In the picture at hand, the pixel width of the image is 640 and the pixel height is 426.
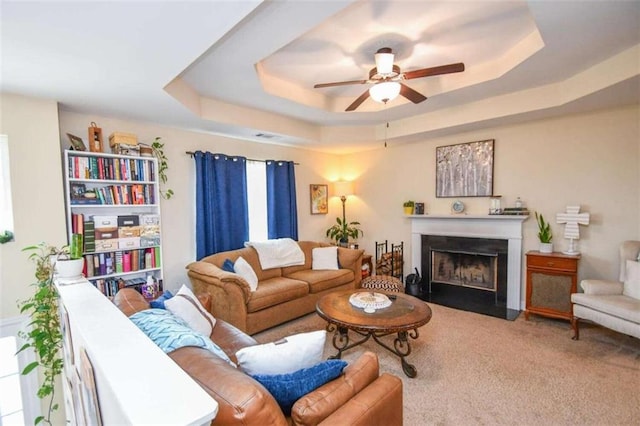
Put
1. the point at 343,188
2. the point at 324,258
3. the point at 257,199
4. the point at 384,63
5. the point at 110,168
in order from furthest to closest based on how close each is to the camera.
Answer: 1. the point at 343,188
2. the point at 257,199
3. the point at 324,258
4. the point at 110,168
5. the point at 384,63

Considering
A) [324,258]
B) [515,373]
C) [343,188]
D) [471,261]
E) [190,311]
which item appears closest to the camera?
[190,311]

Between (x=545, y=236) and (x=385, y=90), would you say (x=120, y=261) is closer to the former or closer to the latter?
(x=385, y=90)

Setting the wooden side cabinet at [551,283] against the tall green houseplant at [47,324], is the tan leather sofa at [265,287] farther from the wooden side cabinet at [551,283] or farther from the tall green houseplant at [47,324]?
the wooden side cabinet at [551,283]

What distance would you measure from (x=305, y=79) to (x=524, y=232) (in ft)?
10.9

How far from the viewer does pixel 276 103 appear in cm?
339

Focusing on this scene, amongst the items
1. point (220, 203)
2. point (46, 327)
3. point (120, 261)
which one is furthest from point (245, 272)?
point (46, 327)

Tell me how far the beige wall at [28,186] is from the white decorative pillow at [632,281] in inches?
205

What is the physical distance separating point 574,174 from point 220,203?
14.2ft

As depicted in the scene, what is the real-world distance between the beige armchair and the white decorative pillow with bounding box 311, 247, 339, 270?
2.68 meters

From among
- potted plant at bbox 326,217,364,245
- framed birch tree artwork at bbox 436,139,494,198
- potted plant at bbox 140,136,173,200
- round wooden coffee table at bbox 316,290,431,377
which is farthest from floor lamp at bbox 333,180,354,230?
potted plant at bbox 140,136,173,200

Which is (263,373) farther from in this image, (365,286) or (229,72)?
(365,286)

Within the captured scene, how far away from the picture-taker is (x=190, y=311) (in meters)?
2.13

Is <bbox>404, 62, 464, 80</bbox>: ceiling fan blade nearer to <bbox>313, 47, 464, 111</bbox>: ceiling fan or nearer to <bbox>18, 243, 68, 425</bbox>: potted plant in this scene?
<bbox>313, 47, 464, 111</bbox>: ceiling fan

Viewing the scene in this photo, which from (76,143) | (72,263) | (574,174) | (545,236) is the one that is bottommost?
(545,236)
